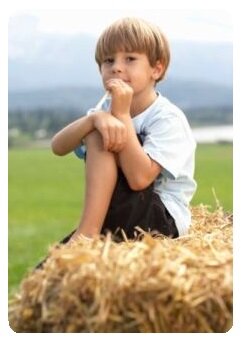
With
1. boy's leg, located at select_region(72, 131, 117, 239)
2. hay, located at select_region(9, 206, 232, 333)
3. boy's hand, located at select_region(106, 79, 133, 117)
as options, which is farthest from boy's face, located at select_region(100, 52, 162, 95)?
hay, located at select_region(9, 206, 232, 333)

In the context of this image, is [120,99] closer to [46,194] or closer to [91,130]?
[91,130]

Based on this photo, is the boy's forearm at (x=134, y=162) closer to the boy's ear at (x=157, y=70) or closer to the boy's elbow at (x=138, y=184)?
the boy's elbow at (x=138, y=184)

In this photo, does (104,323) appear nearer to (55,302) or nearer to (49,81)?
(55,302)

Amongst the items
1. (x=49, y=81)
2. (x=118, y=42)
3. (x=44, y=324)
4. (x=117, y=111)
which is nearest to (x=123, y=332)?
(x=44, y=324)

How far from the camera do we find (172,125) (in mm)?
3088

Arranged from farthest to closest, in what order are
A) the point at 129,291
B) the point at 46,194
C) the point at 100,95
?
the point at 46,194, the point at 100,95, the point at 129,291

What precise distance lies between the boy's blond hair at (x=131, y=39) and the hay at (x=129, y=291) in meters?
0.76

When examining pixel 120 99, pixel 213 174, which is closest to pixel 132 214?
pixel 120 99

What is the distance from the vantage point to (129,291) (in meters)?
2.36

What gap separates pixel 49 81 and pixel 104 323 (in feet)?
7.25

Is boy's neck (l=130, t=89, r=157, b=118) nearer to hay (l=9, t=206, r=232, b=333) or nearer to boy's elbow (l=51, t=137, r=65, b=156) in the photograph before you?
boy's elbow (l=51, t=137, r=65, b=156)

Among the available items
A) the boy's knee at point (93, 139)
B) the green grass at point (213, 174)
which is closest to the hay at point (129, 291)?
the boy's knee at point (93, 139)

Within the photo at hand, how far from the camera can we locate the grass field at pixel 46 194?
12.3ft

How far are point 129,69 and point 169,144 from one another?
26 cm
